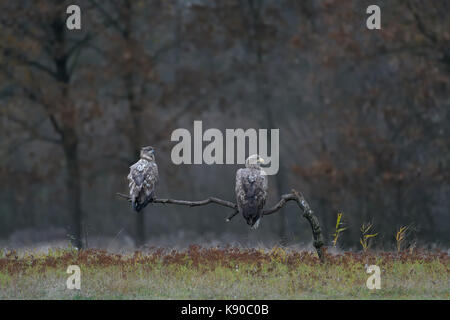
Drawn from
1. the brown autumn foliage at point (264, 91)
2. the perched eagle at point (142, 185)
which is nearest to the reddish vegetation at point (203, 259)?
the perched eagle at point (142, 185)

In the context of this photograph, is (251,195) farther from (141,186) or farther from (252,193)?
(141,186)

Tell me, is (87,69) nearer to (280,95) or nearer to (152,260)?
(280,95)

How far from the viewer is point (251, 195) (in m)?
13.1

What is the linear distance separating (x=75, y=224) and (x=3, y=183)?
2.80 m

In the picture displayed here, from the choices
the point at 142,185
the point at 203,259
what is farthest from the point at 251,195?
the point at 142,185

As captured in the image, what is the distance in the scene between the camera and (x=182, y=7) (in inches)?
975

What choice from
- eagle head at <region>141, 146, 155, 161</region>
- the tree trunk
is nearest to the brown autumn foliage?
the tree trunk

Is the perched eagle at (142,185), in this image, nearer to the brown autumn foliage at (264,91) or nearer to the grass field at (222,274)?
the grass field at (222,274)

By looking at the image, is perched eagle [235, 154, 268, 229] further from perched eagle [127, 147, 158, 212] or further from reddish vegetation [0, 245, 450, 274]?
perched eagle [127, 147, 158, 212]

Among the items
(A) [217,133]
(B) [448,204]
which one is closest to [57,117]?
(A) [217,133]

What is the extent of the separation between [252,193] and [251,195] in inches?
1.7

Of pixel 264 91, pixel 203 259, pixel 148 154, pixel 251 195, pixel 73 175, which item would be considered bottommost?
pixel 203 259

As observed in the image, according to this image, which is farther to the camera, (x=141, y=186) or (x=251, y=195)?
(x=141, y=186)

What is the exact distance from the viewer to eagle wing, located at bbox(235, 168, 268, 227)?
13.1m
